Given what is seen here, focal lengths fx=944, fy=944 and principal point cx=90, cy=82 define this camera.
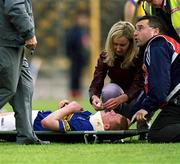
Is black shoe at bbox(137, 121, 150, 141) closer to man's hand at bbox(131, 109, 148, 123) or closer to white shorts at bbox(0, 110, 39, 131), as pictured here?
man's hand at bbox(131, 109, 148, 123)

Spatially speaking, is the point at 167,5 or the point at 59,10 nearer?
the point at 167,5

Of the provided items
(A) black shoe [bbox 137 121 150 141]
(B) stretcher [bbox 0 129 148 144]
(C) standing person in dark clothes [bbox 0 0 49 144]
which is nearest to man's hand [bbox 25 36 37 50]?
(C) standing person in dark clothes [bbox 0 0 49 144]

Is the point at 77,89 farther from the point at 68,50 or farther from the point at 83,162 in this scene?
the point at 83,162

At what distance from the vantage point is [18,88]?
9531 mm

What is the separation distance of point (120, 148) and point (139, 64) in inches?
56.0

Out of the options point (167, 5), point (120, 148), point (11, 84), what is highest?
point (167, 5)

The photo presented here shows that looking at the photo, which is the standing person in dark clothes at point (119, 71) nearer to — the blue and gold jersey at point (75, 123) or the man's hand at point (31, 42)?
the blue and gold jersey at point (75, 123)

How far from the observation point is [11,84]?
9.29m

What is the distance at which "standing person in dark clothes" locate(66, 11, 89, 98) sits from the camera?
24.7m

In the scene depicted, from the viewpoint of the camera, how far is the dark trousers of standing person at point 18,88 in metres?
9.23

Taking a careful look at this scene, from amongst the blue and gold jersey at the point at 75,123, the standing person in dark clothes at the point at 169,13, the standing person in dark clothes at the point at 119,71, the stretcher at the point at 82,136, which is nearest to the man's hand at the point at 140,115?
the stretcher at the point at 82,136

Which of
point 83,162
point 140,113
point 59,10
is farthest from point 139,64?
point 59,10

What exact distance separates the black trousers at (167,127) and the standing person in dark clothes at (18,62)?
112cm

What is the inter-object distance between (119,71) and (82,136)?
1013 millimetres
